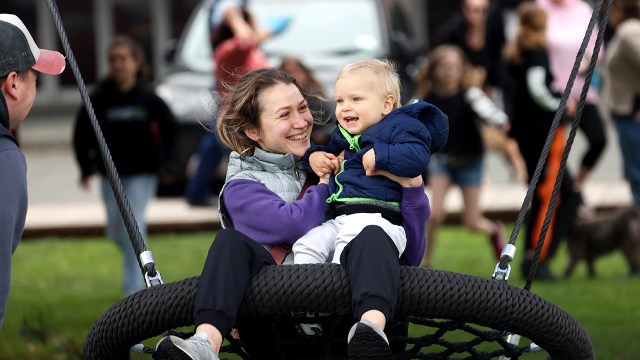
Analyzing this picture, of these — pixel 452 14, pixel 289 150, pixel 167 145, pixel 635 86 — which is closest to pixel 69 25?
pixel 452 14

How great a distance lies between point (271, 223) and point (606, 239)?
627cm

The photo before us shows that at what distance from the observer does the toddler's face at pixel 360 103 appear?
375cm

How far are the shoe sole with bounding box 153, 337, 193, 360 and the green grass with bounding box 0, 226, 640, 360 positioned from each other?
337 cm

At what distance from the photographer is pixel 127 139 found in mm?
8922

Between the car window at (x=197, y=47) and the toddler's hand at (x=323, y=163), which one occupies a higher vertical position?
the car window at (x=197, y=47)

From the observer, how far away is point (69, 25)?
22078mm

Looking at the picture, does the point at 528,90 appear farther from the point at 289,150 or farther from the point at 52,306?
the point at 289,150

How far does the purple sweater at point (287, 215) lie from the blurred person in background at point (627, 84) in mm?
4996

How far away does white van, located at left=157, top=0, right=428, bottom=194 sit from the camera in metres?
12.6

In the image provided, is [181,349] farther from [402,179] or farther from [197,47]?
[197,47]

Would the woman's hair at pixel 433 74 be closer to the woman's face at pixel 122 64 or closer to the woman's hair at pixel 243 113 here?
the woman's face at pixel 122 64

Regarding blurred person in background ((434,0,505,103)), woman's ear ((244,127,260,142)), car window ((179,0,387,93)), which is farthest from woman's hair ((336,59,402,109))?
car window ((179,0,387,93))

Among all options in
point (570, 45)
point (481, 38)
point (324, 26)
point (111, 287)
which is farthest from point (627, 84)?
point (324, 26)

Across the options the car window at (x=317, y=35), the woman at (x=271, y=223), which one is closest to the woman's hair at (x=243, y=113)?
the woman at (x=271, y=223)
